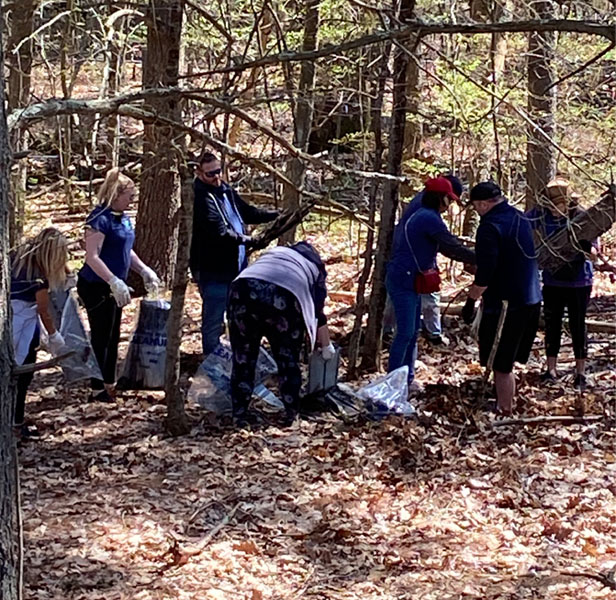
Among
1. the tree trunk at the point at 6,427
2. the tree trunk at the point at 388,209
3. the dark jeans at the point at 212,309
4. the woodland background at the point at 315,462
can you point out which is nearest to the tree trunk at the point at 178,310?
the woodland background at the point at 315,462

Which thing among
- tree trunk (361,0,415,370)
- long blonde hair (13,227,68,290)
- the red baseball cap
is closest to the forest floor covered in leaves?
tree trunk (361,0,415,370)

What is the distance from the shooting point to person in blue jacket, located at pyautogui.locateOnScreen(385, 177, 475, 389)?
694cm

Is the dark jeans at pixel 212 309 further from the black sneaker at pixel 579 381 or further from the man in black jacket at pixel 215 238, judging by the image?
the black sneaker at pixel 579 381

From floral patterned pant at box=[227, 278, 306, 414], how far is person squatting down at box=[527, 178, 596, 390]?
2.08 metres

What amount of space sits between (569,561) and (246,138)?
10465 mm

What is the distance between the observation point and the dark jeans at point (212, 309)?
746 centimetres

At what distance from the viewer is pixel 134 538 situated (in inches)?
199

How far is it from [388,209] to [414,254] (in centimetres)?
81

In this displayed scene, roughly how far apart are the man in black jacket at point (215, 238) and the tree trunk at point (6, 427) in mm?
3783

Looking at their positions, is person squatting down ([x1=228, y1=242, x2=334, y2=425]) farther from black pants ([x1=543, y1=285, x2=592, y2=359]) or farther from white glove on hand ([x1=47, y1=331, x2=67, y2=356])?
black pants ([x1=543, y1=285, x2=592, y2=359])

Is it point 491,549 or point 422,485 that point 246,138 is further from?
point 491,549

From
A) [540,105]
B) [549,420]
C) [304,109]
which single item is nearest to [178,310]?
[549,420]

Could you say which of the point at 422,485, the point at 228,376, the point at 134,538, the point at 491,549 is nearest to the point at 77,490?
the point at 134,538

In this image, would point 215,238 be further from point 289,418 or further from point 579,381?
point 579,381
